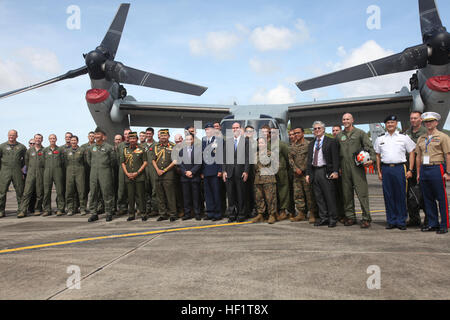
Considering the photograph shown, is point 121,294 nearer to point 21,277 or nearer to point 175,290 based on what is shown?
point 175,290

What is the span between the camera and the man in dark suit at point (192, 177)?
6.04 metres

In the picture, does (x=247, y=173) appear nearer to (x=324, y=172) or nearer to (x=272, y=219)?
(x=272, y=219)

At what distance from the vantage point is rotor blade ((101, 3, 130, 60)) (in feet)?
37.2

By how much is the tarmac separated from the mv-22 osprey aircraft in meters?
5.03

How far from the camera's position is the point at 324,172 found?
5.08 meters

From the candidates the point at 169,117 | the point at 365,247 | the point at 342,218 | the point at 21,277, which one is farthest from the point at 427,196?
the point at 169,117

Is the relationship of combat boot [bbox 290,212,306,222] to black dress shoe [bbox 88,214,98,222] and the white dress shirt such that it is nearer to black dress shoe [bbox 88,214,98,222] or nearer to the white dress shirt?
the white dress shirt

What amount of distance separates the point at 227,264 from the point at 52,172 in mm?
6199

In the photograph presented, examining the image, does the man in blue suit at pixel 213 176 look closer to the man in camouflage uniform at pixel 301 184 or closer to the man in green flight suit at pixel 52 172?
the man in camouflage uniform at pixel 301 184

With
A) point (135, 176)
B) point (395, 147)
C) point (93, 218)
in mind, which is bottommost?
point (93, 218)

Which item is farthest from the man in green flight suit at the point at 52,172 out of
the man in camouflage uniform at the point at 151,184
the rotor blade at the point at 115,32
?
the rotor blade at the point at 115,32

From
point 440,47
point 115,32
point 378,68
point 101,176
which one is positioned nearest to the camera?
point 101,176

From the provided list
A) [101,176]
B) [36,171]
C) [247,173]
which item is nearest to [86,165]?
→ [36,171]

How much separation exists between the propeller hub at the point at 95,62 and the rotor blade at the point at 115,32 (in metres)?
0.65
